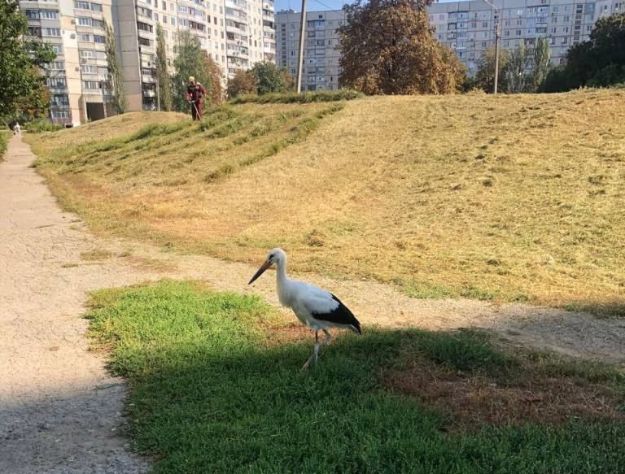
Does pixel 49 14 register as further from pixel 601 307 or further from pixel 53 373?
pixel 601 307

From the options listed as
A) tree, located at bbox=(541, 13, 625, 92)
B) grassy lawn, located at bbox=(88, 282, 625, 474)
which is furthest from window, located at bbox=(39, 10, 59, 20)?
grassy lawn, located at bbox=(88, 282, 625, 474)

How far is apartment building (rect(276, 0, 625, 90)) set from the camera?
107 metres

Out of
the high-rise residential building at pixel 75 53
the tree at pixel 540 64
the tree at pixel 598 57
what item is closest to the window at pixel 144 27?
the high-rise residential building at pixel 75 53

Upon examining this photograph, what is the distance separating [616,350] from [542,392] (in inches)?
62.1

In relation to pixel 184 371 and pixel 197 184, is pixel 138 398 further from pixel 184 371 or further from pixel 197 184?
pixel 197 184

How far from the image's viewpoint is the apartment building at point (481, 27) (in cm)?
10662

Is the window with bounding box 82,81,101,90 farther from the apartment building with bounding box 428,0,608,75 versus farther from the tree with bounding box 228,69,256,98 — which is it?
the apartment building with bounding box 428,0,608,75

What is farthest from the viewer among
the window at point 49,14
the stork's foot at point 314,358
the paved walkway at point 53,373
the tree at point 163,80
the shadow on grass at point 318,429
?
the window at point 49,14

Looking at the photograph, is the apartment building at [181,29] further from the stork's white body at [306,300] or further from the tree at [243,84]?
the stork's white body at [306,300]

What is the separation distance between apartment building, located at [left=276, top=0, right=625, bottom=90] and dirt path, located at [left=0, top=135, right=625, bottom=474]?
100 meters

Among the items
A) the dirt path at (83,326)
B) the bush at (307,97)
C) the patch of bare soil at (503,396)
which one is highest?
the bush at (307,97)

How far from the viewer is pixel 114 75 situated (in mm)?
75125

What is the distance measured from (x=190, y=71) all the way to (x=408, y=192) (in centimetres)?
6204

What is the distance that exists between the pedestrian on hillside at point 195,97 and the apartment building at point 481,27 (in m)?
85.0
